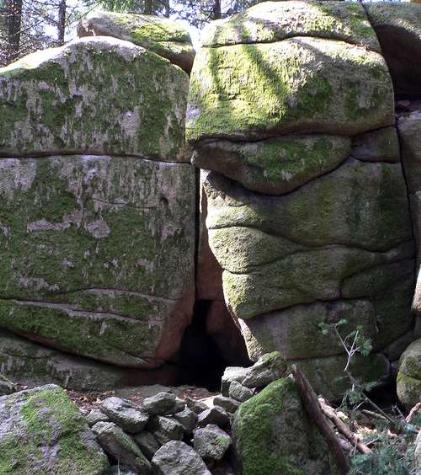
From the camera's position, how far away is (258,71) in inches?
252

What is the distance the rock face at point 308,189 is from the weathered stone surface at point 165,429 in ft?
6.21

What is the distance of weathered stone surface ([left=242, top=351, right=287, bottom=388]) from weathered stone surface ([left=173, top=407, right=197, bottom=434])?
1.58 ft

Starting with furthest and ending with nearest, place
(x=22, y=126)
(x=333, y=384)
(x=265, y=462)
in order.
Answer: (x=22, y=126) < (x=333, y=384) < (x=265, y=462)

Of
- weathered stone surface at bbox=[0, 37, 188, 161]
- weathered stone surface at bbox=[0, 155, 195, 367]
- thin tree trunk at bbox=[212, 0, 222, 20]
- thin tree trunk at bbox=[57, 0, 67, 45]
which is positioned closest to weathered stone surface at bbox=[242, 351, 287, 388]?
weathered stone surface at bbox=[0, 155, 195, 367]

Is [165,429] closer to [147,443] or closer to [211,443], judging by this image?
[147,443]

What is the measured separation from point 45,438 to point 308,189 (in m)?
3.16

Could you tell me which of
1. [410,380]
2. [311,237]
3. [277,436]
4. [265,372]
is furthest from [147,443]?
[311,237]

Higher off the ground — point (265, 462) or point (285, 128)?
point (285, 128)

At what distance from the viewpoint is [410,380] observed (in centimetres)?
547

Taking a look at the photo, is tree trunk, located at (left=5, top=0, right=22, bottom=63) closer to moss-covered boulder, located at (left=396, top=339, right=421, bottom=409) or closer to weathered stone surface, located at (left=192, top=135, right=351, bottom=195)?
weathered stone surface, located at (left=192, top=135, right=351, bottom=195)

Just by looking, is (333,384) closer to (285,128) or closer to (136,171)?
(285,128)

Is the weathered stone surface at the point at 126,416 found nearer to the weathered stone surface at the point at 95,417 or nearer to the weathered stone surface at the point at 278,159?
the weathered stone surface at the point at 95,417

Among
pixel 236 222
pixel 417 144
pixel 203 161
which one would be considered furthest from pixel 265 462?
pixel 417 144

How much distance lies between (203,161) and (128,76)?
1.62 m
